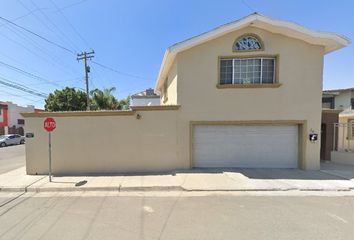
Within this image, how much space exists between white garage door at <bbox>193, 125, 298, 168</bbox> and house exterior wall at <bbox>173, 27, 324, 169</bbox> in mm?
503

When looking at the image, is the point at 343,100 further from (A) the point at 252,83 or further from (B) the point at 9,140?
(B) the point at 9,140

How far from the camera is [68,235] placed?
411 centimetres

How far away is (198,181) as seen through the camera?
25.0 feet

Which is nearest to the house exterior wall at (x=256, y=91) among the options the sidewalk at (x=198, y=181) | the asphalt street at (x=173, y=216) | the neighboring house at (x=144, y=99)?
the sidewalk at (x=198, y=181)

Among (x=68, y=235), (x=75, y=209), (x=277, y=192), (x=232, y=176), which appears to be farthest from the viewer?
(x=232, y=176)

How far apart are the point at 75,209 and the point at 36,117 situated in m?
5.37

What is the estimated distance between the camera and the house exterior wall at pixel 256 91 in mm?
9258

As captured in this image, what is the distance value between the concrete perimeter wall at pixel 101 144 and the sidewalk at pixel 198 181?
74 cm

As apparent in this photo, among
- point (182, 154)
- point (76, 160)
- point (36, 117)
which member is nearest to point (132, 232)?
point (182, 154)

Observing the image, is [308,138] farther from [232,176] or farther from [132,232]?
[132,232]

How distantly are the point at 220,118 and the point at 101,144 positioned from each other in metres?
5.15

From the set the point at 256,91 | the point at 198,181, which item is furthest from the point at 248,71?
the point at 198,181

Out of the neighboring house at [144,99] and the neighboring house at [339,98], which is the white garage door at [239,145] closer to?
the neighboring house at [339,98]

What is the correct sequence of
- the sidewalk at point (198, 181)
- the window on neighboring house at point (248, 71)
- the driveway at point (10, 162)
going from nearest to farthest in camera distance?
1. the sidewalk at point (198, 181)
2. the window on neighboring house at point (248, 71)
3. the driveway at point (10, 162)
